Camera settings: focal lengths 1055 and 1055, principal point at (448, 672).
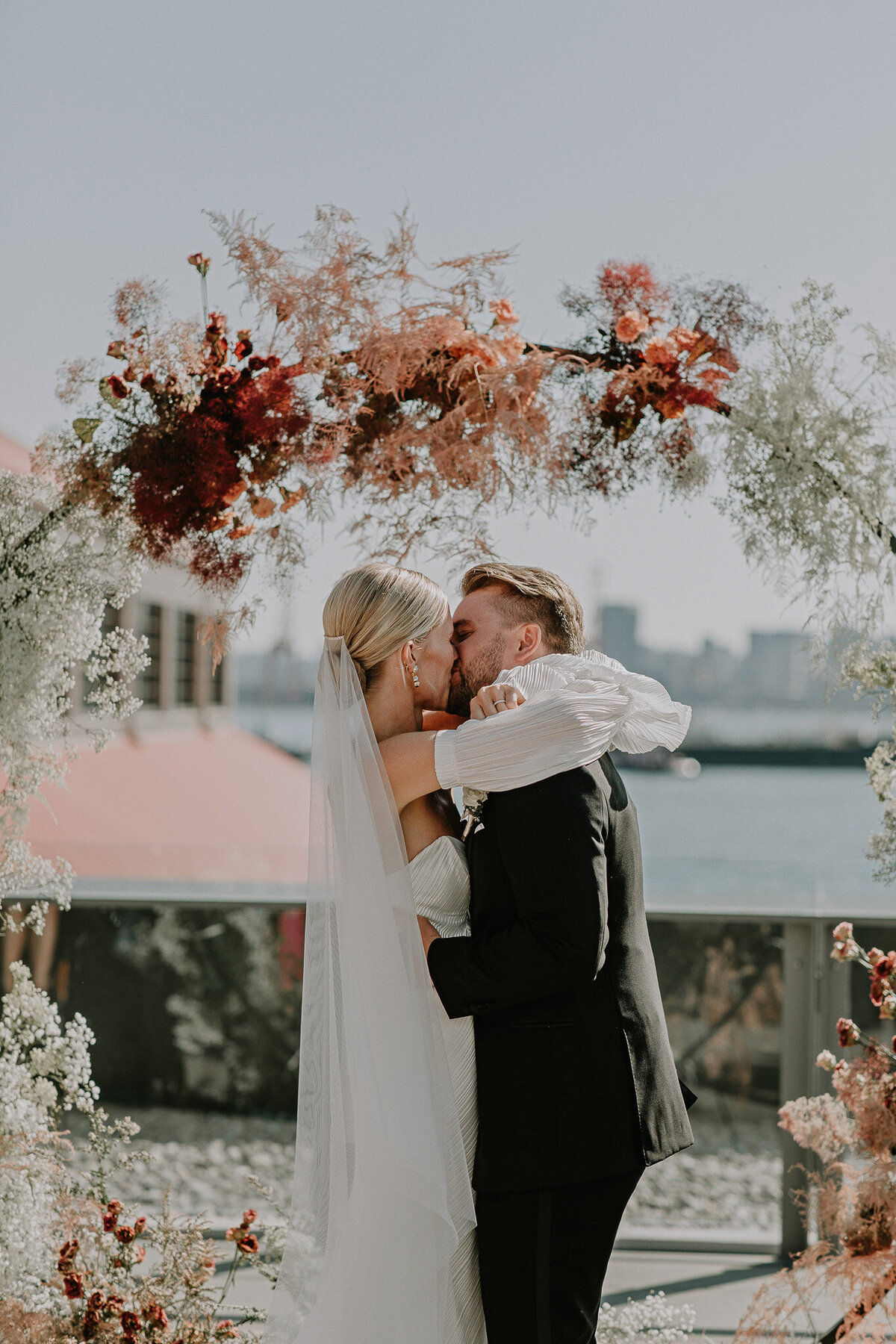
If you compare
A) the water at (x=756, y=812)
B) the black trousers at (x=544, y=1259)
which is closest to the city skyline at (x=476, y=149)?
the black trousers at (x=544, y=1259)

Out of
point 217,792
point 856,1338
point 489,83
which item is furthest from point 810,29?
point 217,792

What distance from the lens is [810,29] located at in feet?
9.97

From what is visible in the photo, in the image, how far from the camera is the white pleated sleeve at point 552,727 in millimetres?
1969

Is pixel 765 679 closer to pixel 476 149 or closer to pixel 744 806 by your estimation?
pixel 744 806

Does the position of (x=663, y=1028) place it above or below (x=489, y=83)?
below

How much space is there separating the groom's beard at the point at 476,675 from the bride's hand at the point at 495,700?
0.69 feet

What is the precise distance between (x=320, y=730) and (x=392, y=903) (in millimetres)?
372

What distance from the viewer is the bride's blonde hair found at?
2150 mm

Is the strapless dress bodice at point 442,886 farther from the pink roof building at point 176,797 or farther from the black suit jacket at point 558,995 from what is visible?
the pink roof building at point 176,797

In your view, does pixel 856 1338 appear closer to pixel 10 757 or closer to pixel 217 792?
pixel 10 757

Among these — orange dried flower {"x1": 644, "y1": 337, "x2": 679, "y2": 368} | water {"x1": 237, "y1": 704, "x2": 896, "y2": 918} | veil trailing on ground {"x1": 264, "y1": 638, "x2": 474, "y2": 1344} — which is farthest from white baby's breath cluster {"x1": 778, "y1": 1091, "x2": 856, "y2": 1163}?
water {"x1": 237, "y1": 704, "x2": 896, "y2": 918}

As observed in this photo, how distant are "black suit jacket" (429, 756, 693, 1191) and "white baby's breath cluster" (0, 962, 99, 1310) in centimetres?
136

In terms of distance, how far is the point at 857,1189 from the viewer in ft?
8.38

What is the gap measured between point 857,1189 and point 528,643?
1.56 m
